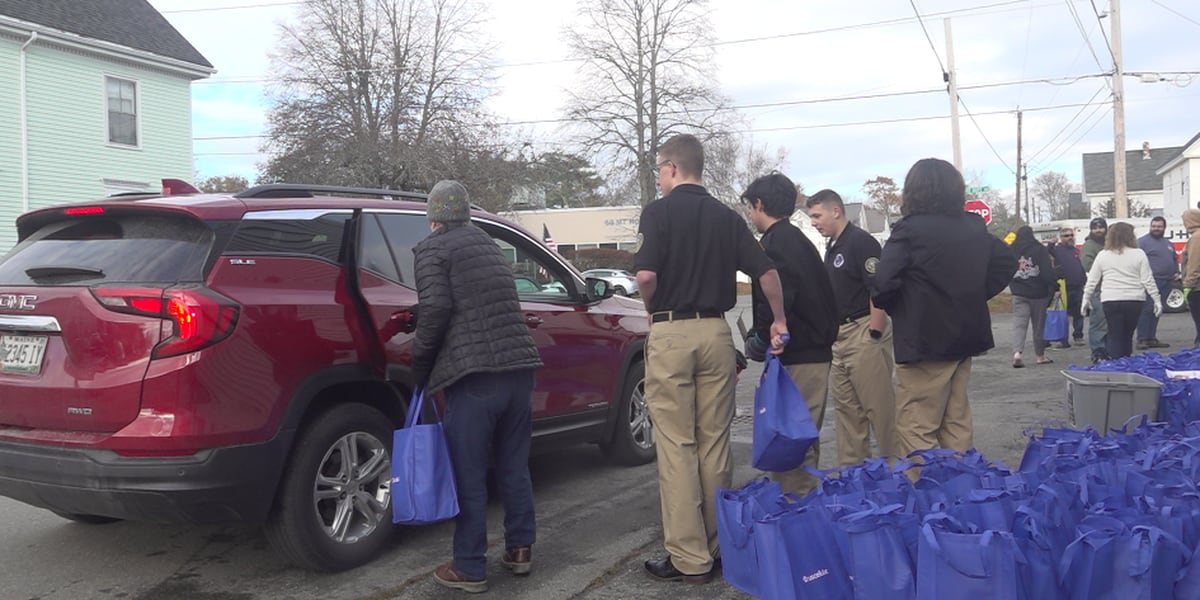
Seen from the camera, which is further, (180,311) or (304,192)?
(304,192)

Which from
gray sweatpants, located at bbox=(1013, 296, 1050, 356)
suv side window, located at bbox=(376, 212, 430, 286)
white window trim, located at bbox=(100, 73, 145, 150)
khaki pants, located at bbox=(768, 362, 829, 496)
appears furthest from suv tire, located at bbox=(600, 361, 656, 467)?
white window trim, located at bbox=(100, 73, 145, 150)

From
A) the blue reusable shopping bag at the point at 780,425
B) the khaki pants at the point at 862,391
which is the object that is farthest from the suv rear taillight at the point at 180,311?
the khaki pants at the point at 862,391

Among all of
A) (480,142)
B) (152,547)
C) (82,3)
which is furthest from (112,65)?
(152,547)

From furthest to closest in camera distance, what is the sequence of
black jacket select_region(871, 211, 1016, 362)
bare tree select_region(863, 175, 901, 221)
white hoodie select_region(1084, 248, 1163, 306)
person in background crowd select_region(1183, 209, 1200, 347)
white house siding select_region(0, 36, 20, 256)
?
1. bare tree select_region(863, 175, 901, 221)
2. white house siding select_region(0, 36, 20, 256)
3. person in background crowd select_region(1183, 209, 1200, 347)
4. white hoodie select_region(1084, 248, 1163, 306)
5. black jacket select_region(871, 211, 1016, 362)

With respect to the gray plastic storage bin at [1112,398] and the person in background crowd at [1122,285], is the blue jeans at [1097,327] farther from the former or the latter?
the gray plastic storage bin at [1112,398]

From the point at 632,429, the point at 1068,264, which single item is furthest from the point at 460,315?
the point at 1068,264

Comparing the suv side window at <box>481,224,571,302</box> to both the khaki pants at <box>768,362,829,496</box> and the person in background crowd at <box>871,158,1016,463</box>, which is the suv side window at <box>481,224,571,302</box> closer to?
the khaki pants at <box>768,362,829,496</box>

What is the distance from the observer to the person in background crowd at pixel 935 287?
438 centimetres

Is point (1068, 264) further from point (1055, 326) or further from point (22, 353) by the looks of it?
point (22, 353)

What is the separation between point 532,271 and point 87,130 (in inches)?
800

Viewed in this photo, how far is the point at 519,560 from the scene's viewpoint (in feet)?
14.0

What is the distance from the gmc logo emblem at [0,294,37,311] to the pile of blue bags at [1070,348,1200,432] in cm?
532

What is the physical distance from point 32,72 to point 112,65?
2059 mm

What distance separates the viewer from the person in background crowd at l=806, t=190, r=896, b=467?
514 centimetres
